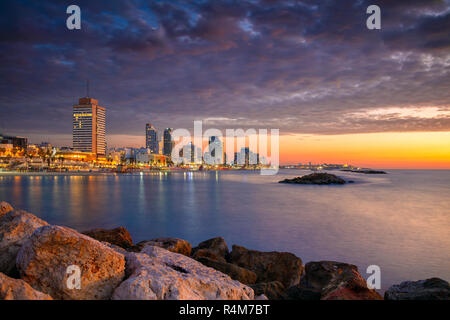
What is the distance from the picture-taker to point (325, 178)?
7069 centimetres

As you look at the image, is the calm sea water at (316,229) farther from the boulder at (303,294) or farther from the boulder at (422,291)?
the boulder at (303,294)

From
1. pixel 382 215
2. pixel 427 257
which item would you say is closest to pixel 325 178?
pixel 382 215

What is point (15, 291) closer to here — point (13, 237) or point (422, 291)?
point (13, 237)

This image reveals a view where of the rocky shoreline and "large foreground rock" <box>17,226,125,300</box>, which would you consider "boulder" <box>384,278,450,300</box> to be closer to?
the rocky shoreline

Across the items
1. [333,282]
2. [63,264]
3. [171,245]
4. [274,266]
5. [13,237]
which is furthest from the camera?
[171,245]

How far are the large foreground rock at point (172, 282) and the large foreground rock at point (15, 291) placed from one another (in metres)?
1.09

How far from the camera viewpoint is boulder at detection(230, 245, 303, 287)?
868 cm

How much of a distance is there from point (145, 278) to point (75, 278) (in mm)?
1124

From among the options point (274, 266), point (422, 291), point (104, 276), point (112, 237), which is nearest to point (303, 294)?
point (274, 266)

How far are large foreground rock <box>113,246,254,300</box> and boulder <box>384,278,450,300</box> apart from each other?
3.70 meters

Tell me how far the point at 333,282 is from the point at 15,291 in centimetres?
667

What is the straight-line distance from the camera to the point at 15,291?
146 inches

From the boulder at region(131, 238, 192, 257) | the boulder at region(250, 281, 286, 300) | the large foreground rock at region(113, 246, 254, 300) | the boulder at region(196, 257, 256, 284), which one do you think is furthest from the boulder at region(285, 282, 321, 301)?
the boulder at region(131, 238, 192, 257)
